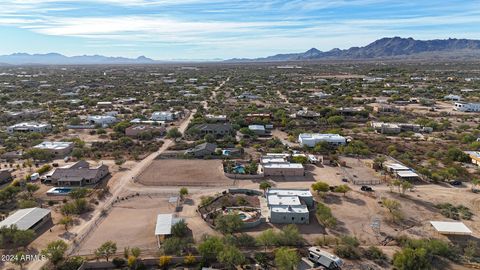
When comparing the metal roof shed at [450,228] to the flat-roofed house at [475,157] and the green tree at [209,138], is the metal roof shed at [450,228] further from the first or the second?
the green tree at [209,138]

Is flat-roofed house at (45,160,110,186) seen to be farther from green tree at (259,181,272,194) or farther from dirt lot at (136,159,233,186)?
green tree at (259,181,272,194)

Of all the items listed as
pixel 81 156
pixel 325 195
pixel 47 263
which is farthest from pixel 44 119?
pixel 325 195

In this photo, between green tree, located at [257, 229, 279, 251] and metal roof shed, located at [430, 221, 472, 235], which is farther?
metal roof shed, located at [430, 221, 472, 235]

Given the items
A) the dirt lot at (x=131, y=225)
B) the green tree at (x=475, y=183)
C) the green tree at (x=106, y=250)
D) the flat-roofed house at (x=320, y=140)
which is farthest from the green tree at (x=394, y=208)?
the green tree at (x=106, y=250)

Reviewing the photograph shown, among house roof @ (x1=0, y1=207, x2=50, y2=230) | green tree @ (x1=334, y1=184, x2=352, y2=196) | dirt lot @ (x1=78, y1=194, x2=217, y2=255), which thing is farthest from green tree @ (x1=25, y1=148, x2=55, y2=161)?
green tree @ (x1=334, y1=184, x2=352, y2=196)

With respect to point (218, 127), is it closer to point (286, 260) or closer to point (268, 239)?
point (268, 239)
